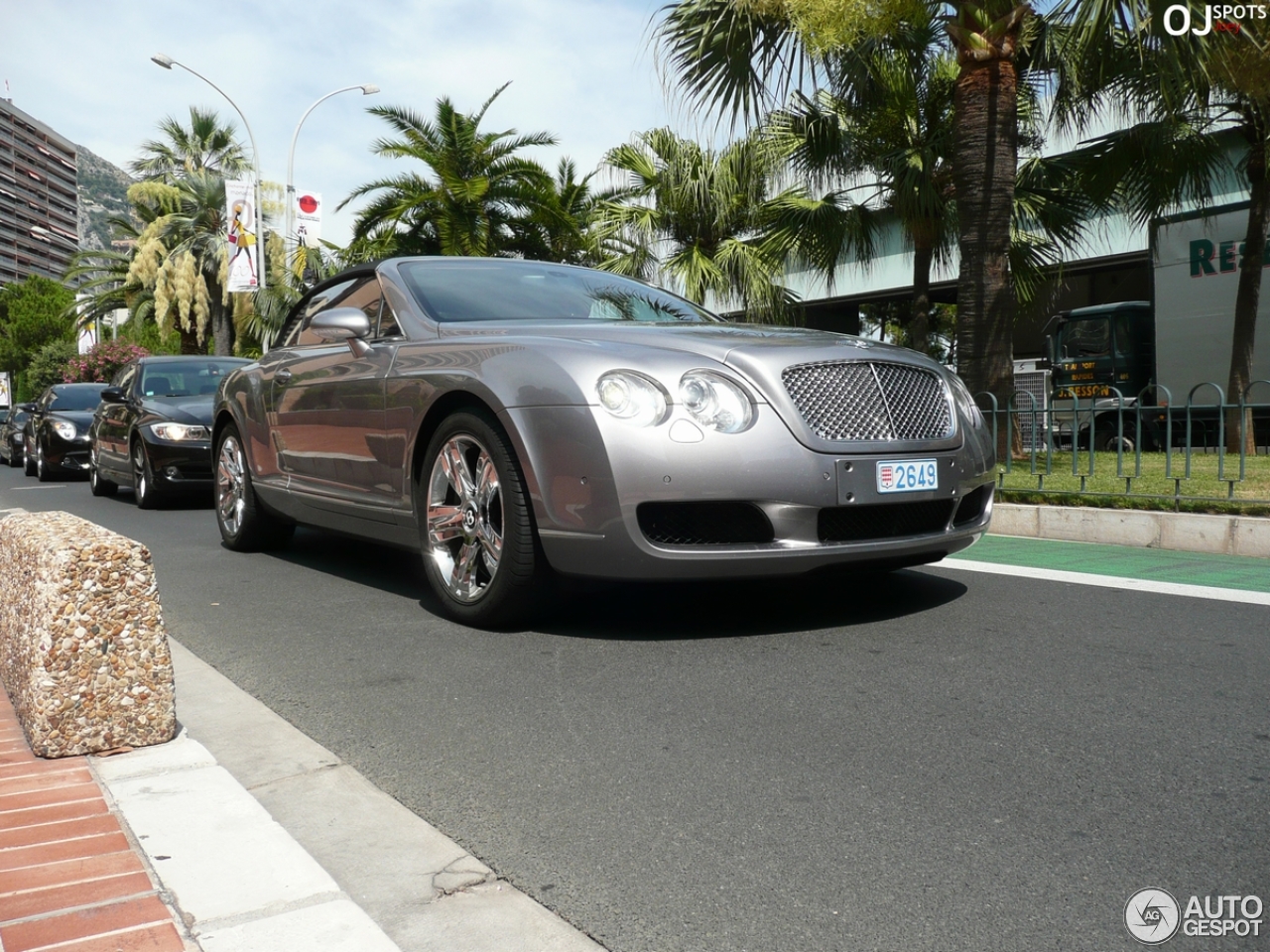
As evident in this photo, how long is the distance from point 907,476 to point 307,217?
26.9 meters

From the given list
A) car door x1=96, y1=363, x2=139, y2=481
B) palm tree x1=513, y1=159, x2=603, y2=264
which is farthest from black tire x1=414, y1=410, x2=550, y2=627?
palm tree x1=513, y1=159, x2=603, y2=264

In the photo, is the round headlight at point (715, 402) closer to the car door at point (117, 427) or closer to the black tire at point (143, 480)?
the black tire at point (143, 480)

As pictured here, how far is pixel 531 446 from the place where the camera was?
4168 millimetres

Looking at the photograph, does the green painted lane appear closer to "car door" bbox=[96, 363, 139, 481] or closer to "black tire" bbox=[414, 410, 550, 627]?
"black tire" bbox=[414, 410, 550, 627]

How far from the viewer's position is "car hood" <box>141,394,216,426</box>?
10734 millimetres

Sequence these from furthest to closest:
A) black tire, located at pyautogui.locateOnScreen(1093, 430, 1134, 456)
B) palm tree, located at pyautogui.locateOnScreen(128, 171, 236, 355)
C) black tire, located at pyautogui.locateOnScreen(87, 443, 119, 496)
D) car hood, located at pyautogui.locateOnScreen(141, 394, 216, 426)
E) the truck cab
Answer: palm tree, located at pyautogui.locateOnScreen(128, 171, 236, 355)
the truck cab
black tire, located at pyautogui.locateOnScreen(87, 443, 119, 496)
car hood, located at pyautogui.locateOnScreen(141, 394, 216, 426)
black tire, located at pyautogui.locateOnScreen(1093, 430, 1134, 456)

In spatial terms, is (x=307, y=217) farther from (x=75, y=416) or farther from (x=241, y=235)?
(x=75, y=416)

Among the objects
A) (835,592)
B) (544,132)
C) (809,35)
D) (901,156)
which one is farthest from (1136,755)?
(544,132)

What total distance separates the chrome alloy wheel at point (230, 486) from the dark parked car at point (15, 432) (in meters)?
16.5

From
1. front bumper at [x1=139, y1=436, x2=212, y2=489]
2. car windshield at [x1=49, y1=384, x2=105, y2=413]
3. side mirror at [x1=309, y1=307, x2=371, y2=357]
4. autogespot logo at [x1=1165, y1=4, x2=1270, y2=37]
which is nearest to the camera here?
side mirror at [x1=309, y1=307, x2=371, y2=357]

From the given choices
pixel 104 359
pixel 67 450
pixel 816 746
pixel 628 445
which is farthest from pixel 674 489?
pixel 104 359

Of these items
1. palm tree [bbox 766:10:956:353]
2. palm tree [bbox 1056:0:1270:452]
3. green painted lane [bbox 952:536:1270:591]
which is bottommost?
green painted lane [bbox 952:536:1270:591]

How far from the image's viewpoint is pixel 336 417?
556 cm

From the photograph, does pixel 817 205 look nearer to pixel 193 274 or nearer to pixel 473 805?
pixel 473 805
